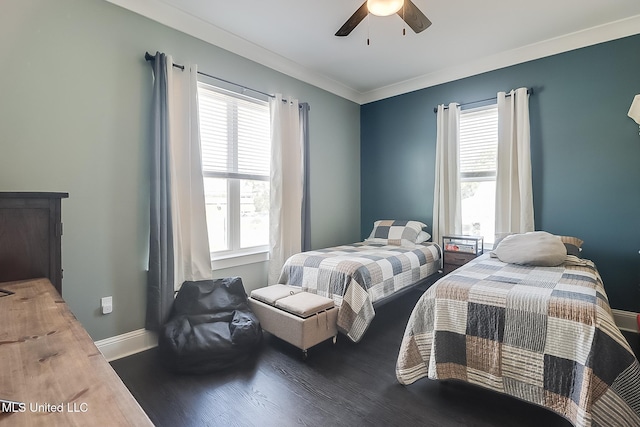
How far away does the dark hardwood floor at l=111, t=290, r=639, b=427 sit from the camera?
5.57 ft

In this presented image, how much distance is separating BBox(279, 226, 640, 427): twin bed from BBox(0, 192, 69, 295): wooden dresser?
1.85m

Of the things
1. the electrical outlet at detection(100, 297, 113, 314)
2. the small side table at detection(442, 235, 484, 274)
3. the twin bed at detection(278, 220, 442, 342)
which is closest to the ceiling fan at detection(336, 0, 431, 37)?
the twin bed at detection(278, 220, 442, 342)

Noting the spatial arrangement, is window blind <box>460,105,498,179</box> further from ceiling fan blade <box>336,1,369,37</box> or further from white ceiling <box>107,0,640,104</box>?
ceiling fan blade <box>336,1,369,37</box>

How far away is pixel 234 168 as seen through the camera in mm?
3150

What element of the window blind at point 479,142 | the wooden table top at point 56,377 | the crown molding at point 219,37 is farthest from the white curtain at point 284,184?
the wooden table top at point 56,377

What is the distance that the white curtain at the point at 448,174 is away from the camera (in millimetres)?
Result: 3740

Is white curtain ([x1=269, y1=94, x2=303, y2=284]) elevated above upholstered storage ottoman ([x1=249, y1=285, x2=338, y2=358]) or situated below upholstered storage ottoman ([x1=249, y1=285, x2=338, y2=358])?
Answer: above

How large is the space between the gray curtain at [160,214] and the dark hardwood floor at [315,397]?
0.40 m

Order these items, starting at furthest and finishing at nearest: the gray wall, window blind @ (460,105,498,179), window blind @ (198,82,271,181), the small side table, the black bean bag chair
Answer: window blind @ (460,105,498,179) < the small side table < window blind @ (198,82,271,181) < the black bean bag chair < the gray wall

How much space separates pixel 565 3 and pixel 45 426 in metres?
3.76

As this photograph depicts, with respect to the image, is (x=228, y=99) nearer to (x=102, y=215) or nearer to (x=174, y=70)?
(x=174, y=70)

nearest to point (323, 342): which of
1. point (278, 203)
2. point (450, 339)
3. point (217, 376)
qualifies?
point (217, 376)

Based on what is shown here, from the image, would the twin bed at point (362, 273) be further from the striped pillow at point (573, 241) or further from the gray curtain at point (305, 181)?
the striped pillow at point (573, 241)

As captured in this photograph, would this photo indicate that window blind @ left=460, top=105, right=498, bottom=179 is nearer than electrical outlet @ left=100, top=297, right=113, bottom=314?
No
